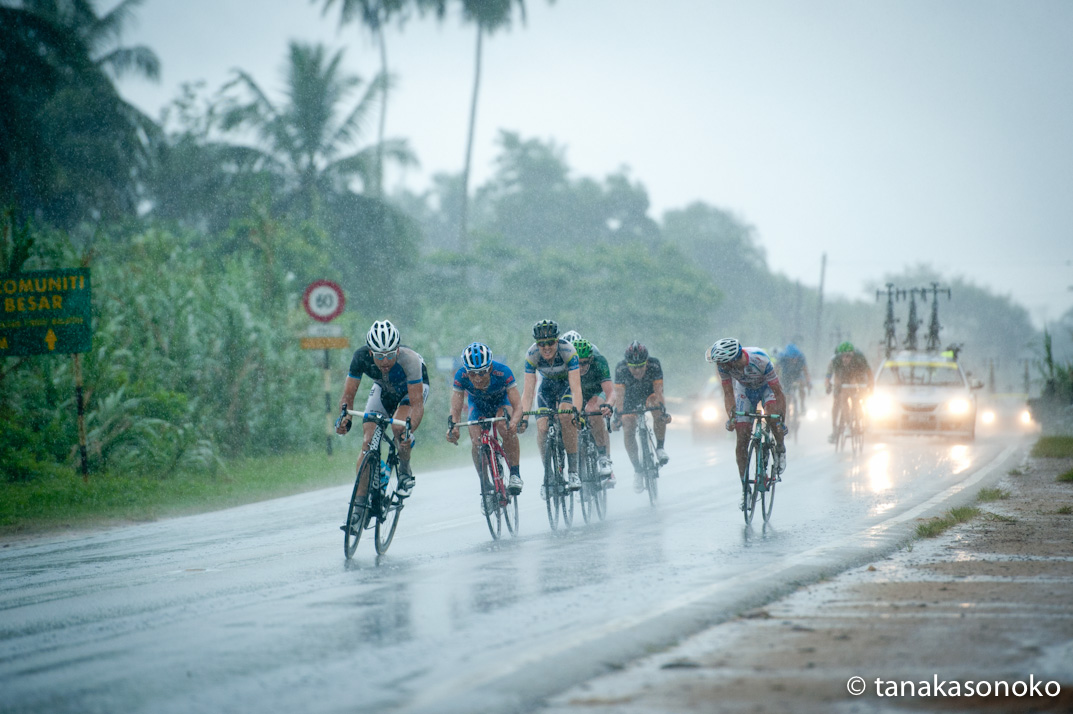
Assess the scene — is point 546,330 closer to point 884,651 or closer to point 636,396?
point 636,396

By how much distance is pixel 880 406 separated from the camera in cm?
2502

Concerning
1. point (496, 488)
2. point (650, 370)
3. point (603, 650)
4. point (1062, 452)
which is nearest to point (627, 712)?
point (603, 650)

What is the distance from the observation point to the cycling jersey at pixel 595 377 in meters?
12.8

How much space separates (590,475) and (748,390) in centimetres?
207

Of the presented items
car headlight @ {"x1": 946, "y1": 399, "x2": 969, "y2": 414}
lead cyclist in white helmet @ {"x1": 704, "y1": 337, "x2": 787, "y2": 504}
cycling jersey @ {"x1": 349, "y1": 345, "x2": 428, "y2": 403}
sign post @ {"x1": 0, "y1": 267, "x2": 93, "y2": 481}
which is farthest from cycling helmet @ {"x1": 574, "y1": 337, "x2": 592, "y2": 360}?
car headlight @ {"x1": 946, "y1": 399, "x2": 969, "y2": 414}

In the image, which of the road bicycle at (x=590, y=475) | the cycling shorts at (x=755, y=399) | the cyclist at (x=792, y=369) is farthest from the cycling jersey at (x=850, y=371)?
the cycling shorts at (x=755, y=399)

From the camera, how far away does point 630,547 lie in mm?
9711

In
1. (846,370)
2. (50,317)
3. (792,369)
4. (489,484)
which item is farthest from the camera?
(792,369)

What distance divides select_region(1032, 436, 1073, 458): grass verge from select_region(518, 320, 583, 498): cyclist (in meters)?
12.1

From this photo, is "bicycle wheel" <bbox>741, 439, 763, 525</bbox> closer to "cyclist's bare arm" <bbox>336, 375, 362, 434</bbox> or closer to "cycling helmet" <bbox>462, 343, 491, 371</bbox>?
"cycling helmet" <bbox>462, 343, 491, 371</bbox>

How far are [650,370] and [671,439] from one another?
1527 cm

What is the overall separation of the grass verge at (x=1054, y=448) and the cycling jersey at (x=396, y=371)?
14497 millimetres

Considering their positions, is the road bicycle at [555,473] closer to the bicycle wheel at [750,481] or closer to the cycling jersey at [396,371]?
the bicycle wheel at [750,481]

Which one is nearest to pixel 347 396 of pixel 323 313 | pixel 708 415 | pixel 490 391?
pixel 490 391
